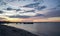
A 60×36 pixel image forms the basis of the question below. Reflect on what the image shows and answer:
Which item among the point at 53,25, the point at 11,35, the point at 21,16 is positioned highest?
the point at 21,16

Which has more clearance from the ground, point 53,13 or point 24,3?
point 24,3

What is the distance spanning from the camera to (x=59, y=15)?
6.22 ft

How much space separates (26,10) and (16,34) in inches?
14.6

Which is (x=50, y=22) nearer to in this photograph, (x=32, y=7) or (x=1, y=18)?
(x=32, y=7)

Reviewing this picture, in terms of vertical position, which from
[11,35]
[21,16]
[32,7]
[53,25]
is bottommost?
[11,35]

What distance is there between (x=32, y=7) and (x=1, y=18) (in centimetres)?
48

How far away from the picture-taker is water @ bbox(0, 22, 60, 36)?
6.18 ft

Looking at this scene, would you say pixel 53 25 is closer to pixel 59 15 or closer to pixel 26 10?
pixel 59 15

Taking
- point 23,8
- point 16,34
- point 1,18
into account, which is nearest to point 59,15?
point 23,8

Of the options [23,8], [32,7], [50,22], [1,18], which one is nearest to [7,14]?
[1,18]

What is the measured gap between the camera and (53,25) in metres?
1.89

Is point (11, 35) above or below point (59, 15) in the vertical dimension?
below

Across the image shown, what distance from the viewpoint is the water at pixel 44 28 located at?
Result: 188 centimetres

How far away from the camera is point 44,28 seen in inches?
74.9
